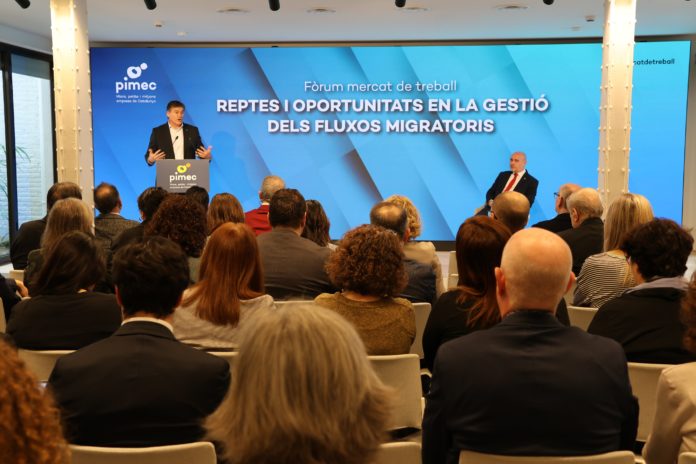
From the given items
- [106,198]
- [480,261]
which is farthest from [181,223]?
[480,261]

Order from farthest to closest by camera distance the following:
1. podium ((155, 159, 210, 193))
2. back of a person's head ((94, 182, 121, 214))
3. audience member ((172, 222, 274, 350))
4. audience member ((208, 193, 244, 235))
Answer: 1. podium ((155, 159, 210, 193))
2. back of a person's head ((94, 182, 121, 214))
3. audience member ((208, 193, 244, 235))
4. audience member ((172, 222, 274, 350))

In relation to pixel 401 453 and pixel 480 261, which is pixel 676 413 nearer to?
pixel 401 453

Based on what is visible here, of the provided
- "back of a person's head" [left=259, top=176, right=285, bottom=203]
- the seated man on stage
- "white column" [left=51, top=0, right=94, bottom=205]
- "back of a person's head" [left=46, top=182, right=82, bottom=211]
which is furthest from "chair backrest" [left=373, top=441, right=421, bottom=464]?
the seated man on stage

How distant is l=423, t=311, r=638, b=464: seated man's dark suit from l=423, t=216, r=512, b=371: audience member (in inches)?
37.4

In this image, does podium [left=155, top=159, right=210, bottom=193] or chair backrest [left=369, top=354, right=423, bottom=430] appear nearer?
chair backrest [left=369, top=354, right=423, bottom=430]

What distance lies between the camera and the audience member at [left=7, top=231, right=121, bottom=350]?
3142 millimetres

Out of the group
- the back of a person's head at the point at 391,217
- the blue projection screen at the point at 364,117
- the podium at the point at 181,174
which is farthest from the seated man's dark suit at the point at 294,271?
the blue projection screen at the point at 364,117

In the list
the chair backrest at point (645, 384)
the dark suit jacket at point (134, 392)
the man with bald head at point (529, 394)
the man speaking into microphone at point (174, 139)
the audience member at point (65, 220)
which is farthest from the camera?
the man speaking into microphone at point (174, 139)

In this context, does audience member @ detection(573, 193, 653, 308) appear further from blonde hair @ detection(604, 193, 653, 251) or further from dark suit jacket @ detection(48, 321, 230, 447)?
dark suit jacket @ detection(48, 321, 230, 447)

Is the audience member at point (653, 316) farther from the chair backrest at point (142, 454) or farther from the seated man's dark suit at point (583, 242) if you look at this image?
the seated man's dark suit at point (583, 242)

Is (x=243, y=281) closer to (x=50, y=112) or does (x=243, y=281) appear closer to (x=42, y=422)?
(x=42, y=422)

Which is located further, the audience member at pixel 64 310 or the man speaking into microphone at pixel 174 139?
the man speaking into microphone at pixel 174 139

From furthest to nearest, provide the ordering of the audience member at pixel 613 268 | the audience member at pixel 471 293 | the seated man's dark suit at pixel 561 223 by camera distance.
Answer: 1. the seated man's dark suit at pixel 561 223
2. the audience member at pixel 613 268
3. the audience member at pixel 471 293

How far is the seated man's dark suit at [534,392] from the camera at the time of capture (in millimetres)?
2037
